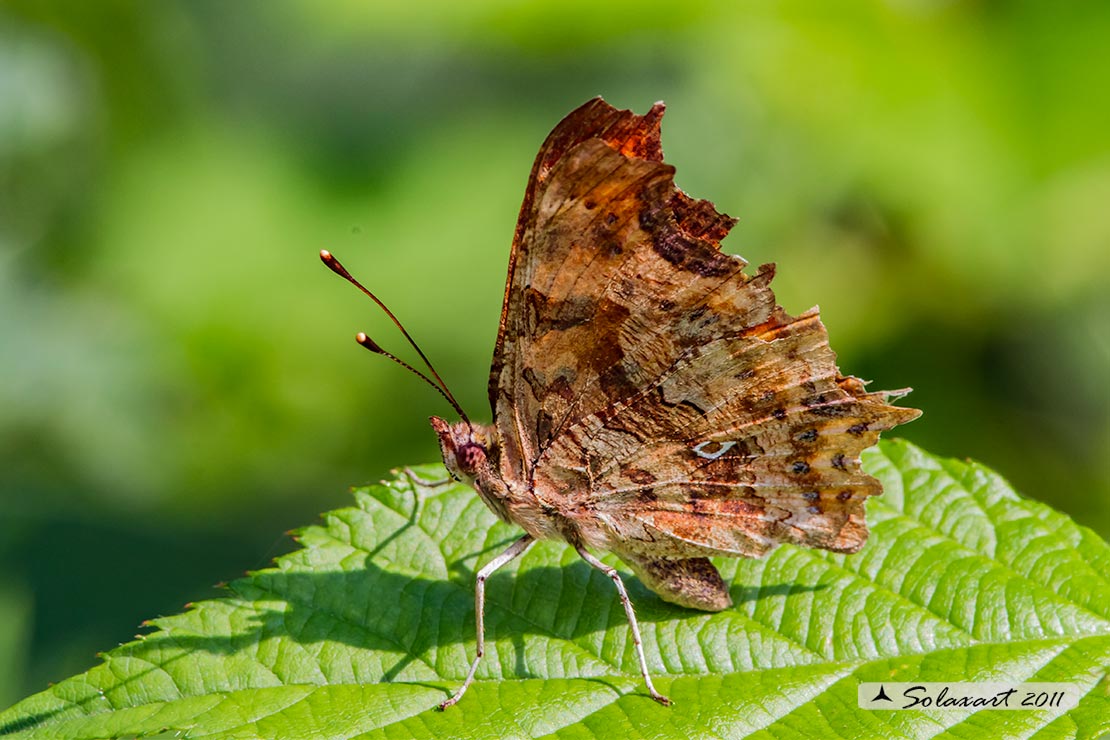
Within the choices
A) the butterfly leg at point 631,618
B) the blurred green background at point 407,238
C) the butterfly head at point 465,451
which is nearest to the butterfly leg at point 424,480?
the butterfly head at point 465,451

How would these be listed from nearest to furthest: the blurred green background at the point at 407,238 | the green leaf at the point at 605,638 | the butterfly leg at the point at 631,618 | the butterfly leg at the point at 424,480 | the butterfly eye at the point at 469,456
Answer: the green leaf at the point at 605,638
the butterfly leg at the point at 631,618
the butterfly eye at the point at 469,456
the butterfly leg at the point at 424,480
the blurred green background at the point at 407,238

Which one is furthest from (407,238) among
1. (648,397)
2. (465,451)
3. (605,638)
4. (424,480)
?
(605,638)

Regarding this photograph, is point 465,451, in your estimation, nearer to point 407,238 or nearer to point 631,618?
point 631,618

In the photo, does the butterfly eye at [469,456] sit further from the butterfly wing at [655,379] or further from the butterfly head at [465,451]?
the butterfly wing at [655,379]

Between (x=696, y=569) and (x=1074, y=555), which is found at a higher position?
(x=696, y=569)

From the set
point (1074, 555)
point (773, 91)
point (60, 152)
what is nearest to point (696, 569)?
point (1074, 555)

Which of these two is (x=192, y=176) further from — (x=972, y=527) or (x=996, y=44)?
(x=972, y=527)
